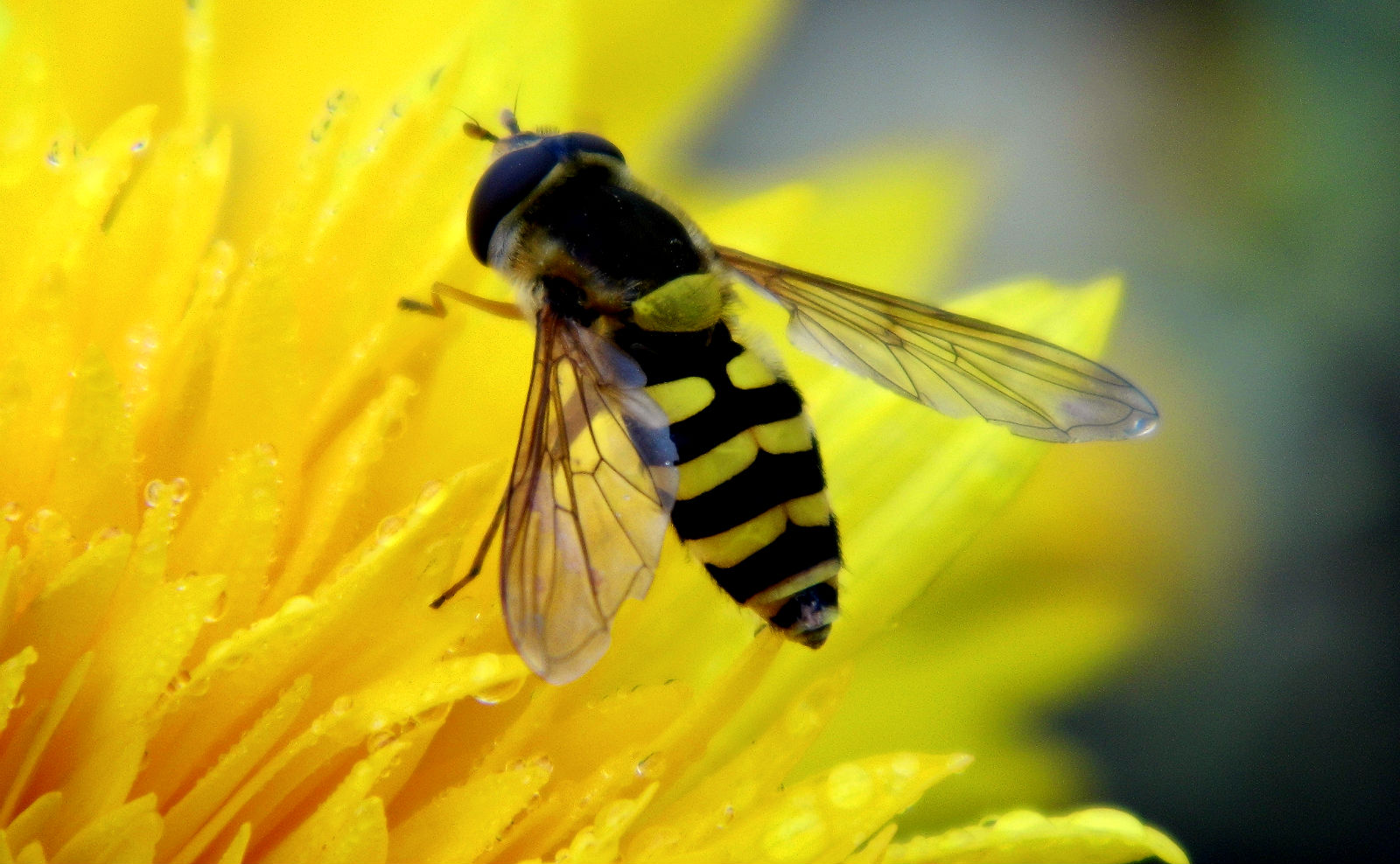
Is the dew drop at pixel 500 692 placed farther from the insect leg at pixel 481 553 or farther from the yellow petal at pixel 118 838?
the yellow petal at pixel 118 838

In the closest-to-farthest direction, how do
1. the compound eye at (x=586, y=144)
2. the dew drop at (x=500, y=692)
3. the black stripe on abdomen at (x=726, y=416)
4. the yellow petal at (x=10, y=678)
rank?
1. the yellow petal at (x=10, y=678)
2. the dew drop at (x=500, y=692)
3. the black stripe on abdomen at (x=726, y=416)
4. the compound eye at (x=586, y=144)

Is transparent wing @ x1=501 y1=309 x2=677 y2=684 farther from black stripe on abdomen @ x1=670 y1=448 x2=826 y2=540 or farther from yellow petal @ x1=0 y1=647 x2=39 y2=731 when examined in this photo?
yellow petal @ x1=0 y1=647 x2=39 y2=731


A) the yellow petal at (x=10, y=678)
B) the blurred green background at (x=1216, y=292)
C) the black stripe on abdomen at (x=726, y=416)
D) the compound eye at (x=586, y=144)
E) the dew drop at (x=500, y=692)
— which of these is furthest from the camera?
the blurred green background at (x=1216, y=292)

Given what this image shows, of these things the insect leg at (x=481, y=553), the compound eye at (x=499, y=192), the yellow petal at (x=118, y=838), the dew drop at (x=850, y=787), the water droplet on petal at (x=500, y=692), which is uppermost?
the compound eye at (x=499, y=192)

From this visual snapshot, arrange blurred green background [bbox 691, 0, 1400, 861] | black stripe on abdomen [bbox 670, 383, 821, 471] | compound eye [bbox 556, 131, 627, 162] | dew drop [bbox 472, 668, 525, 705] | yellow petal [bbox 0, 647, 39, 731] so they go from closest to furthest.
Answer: yellow petal [bbox 0, 647, 39, 731] → dew drop [bbox 472, 668, 525, 705] → black stripe on abdomen [bbox 670, 383, 821, 471] → compound eye [bbox 556, 131, 627, 162] → blurred green background [bbox 691, 0, 1400, 861]

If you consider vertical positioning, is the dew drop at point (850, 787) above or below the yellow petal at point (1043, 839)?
above

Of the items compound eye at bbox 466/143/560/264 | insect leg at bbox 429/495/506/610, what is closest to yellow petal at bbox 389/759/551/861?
insect leg at bbox 429/495/506/610

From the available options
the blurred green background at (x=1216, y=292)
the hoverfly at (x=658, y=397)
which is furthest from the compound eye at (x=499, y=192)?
the blurred green background at (x=1216, y=292)

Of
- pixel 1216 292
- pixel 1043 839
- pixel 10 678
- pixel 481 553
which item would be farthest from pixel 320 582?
pixel 1216 292

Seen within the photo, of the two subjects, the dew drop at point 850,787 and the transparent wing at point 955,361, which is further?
the transparent wing at point 955,361
